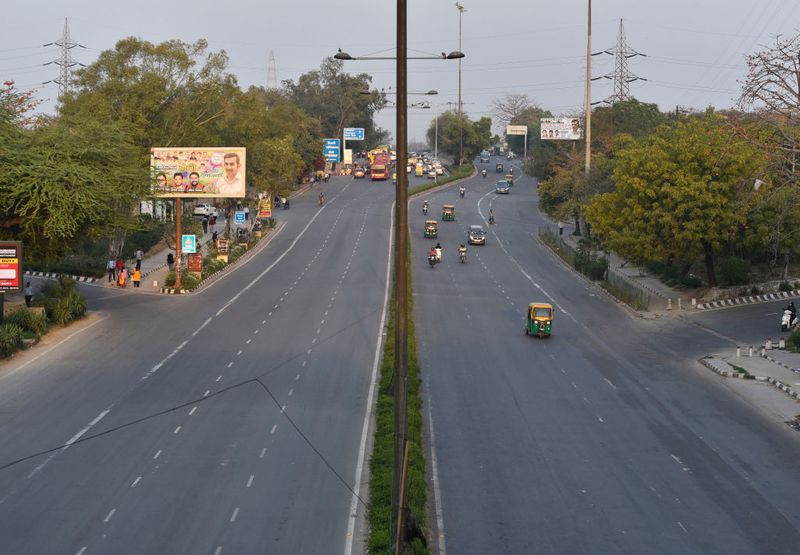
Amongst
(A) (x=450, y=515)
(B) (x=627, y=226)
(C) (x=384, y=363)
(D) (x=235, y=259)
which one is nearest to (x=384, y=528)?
(A) (x=450, y=515)

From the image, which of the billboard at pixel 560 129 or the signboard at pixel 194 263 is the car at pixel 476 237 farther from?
the billboard at pixel 560 129

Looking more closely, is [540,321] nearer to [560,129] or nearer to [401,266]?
[401,266]

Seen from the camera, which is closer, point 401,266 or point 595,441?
point 401,266

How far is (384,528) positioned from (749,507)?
8459 millimetres

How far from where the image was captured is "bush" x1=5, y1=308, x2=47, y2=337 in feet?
136

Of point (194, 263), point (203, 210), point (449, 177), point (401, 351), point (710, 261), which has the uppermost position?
point (449, 177)

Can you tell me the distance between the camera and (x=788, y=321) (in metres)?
45.7

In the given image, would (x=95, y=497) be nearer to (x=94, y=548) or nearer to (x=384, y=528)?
(x=94, y=548)

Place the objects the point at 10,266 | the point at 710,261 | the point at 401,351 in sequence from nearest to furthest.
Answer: the point at 401,351 → the point at 10,266 → the point at 710,261

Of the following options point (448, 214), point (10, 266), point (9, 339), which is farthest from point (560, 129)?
point (9, 339)

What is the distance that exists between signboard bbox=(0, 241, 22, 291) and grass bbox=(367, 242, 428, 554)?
15.8 metres

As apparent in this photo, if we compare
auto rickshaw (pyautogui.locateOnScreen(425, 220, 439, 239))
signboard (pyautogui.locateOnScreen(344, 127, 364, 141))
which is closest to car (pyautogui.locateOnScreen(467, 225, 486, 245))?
auto rickshaw (pyautogui.locateOnScreen(425, 220, 439, 239))

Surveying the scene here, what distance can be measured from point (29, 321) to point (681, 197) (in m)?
33.3

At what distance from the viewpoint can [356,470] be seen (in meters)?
24.4
